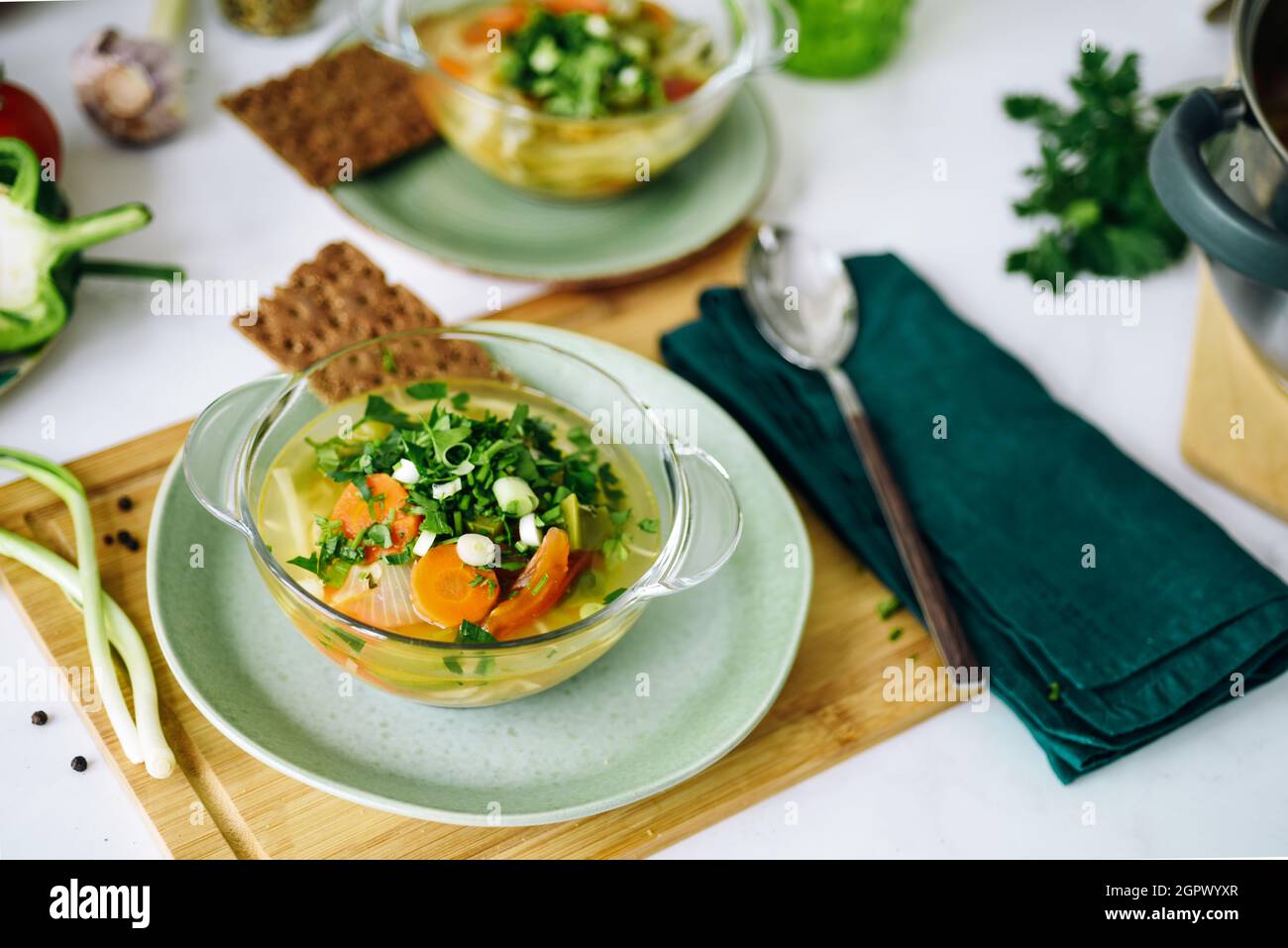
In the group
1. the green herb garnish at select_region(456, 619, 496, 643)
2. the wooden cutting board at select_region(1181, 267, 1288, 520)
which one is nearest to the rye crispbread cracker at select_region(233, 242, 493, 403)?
the green herb garnish at select_region(456, 619, 496, 643)

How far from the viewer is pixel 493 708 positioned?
1376mm

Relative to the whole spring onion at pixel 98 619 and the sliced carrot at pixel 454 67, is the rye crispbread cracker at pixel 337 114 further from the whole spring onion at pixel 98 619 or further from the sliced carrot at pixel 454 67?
the whole spring onion at pixel 98 619

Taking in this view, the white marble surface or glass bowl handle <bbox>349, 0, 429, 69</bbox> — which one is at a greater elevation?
glass bowl handle <bbox>349, 0, 429, 69</bbox>

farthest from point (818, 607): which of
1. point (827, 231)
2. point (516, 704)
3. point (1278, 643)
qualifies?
point (827, 231)

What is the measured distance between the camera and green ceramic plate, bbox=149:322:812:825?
1267mm

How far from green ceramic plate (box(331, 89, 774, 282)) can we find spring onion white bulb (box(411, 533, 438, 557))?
2.25 ft

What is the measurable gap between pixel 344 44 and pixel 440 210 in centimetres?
44

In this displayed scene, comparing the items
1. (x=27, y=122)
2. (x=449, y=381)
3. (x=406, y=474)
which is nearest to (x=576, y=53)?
(x=449, y=381)

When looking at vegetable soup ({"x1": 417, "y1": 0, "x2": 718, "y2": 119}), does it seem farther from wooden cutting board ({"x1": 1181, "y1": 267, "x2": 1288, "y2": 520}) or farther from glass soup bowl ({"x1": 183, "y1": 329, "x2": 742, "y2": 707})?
wooden cutting board ({"x1": 1181, "y1": 267, "x2": 1288, "y2": 520})

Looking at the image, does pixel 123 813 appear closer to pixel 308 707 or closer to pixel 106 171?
pixel 308 707

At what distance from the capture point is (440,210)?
2004mm

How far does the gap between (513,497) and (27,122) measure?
1.05m

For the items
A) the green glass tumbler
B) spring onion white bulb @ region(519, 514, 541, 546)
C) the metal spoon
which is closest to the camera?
spring onion white bulb @ region(519, 514, 541, 546)

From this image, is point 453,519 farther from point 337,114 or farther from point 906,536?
point 337,114
